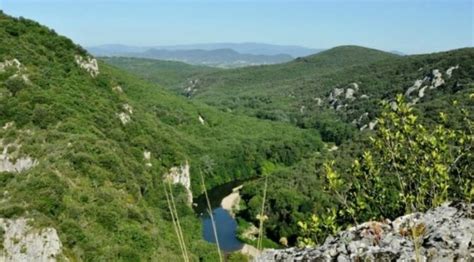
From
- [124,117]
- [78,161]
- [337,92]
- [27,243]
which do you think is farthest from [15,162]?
[337,92]

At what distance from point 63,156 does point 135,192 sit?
9.39 meters

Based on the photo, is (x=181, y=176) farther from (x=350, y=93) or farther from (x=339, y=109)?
(x=350, y=93)

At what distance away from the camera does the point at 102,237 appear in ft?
104

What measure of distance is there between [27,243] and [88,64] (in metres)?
48.6

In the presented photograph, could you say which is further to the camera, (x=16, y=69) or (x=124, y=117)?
(x=124, y=117)

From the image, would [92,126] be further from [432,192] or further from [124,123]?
[432,192]

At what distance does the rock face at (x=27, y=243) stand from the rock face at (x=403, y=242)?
22.7 meters

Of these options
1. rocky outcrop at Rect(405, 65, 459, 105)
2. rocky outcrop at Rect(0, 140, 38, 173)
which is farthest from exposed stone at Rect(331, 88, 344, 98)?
rocky outcrop at Rect(0, 140, 38, 173)

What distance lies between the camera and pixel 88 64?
7069cm

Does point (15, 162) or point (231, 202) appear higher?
point (15, 162)

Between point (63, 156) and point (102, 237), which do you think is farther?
point (63, 156)

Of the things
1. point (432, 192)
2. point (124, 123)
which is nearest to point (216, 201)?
point (124, 123)

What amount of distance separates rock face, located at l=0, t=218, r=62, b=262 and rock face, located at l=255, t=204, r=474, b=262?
2266 cm

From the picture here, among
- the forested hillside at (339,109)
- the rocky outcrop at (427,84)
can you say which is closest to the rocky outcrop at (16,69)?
the forested hillside at (339,109)
